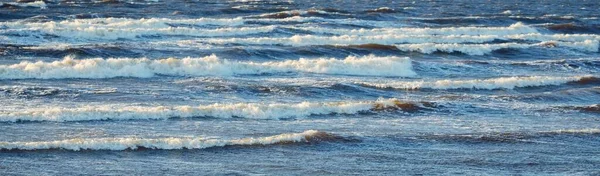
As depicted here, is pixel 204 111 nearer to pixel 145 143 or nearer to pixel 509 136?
pixel 145 143

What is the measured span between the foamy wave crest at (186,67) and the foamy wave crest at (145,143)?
28.7 feet

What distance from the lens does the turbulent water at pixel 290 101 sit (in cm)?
1303

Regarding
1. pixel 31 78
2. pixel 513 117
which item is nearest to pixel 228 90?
pixel 31 78

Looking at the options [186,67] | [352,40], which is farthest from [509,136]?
[352,40]

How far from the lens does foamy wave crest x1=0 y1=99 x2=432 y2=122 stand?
15.5 metres

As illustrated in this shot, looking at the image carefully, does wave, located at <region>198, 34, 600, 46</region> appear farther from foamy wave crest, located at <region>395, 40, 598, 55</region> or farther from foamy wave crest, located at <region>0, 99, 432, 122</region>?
foamy wave crest, located at <region>0, 99, 432, 122</region>

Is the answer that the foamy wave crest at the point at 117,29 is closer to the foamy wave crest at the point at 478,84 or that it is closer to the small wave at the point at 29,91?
the small wave at the point at 29,91

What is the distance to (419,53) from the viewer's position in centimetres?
3127

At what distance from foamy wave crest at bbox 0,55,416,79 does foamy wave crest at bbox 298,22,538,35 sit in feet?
40.3

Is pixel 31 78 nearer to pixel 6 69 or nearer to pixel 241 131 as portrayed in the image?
pixel 6 69

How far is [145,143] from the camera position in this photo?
13.5 m

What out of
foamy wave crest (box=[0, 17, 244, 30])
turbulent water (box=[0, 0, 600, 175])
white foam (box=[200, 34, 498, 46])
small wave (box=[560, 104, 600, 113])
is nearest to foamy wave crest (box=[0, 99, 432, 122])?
turbulent water (box=[0, 0, 600, 175])

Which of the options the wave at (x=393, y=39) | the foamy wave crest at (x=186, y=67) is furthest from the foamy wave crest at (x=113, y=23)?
the foamy wave crest at (x=186, y=67)

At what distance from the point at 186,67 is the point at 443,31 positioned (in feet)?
61.9
